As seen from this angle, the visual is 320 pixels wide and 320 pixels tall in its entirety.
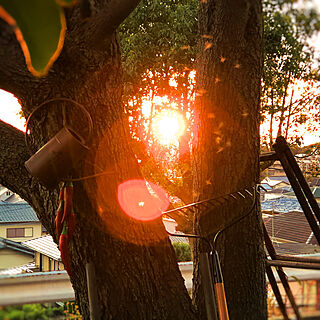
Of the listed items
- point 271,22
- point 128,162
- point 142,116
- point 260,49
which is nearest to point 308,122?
→ point 271,22

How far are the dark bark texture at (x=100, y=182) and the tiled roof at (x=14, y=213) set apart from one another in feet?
46.0

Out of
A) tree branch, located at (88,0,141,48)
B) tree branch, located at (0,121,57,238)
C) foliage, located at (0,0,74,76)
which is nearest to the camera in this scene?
foliage, located at (0,0,74,76)

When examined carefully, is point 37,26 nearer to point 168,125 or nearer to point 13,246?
point 168,125

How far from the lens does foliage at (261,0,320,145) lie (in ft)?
14.8

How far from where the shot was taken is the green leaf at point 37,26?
0.39 feet

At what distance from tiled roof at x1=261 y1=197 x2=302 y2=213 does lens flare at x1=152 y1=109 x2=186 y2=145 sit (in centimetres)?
681

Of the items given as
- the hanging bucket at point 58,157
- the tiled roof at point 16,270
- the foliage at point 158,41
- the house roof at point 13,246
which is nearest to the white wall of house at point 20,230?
the tiled roof at point 16,270

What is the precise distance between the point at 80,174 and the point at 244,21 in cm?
82

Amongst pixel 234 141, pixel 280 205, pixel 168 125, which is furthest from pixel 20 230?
pixel 234 141

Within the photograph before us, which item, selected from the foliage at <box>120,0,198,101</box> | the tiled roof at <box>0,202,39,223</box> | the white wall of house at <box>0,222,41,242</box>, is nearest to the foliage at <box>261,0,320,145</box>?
the foliage at <box>120,0,198,101</box>

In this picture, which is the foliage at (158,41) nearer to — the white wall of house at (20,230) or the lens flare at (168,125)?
the lens flare at (168,125)

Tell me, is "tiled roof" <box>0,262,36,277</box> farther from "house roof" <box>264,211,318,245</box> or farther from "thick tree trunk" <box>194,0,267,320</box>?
"house roof" <box>264,211,318,245</box>

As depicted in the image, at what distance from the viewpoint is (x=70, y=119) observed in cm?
105

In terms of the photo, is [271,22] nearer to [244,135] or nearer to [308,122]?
[308,122]
